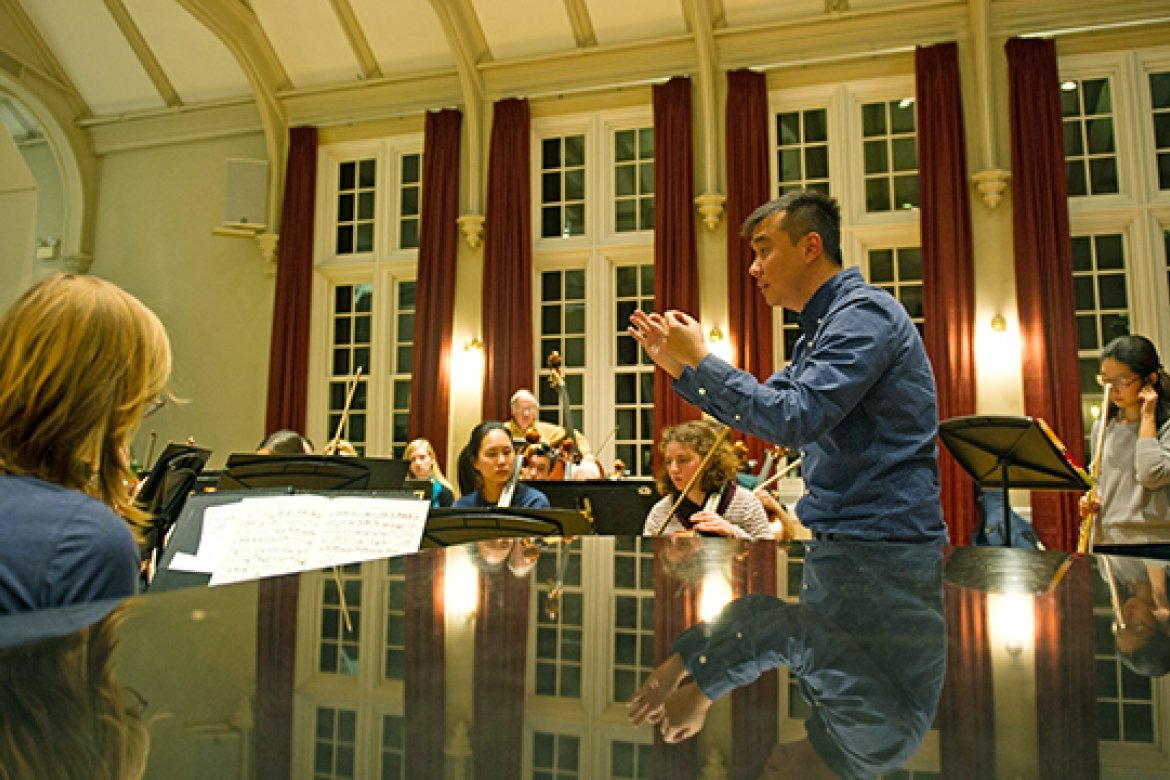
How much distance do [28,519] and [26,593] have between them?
3.7 inches

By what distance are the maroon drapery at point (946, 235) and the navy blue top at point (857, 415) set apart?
5415mm

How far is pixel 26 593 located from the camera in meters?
0.92

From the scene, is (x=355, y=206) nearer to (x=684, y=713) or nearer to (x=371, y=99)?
(x=371, y=99)

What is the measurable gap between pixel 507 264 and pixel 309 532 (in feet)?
22.2

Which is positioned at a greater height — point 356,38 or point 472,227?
point 356,38

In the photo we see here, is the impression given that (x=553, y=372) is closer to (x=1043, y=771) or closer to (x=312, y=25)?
(x=312, y=25)

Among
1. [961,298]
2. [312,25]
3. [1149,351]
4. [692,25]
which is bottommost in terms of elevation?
[1149,351]

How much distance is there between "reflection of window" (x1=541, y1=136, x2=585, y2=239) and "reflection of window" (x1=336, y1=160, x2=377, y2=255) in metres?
1.96

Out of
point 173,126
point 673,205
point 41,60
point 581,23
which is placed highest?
point 41,60

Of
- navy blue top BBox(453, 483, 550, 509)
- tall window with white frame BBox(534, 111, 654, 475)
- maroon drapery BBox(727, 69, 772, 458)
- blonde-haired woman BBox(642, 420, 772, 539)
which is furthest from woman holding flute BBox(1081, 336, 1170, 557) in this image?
tall window with white frame BBox(534, 111, 654, 475)

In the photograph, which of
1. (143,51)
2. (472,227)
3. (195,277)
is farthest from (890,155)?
(143,51)

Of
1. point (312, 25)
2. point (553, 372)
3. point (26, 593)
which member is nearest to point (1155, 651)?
point (26, 593)

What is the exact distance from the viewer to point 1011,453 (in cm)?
393

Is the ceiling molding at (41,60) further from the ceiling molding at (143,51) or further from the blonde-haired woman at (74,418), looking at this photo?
the blonde-haired woman at (74,418)
